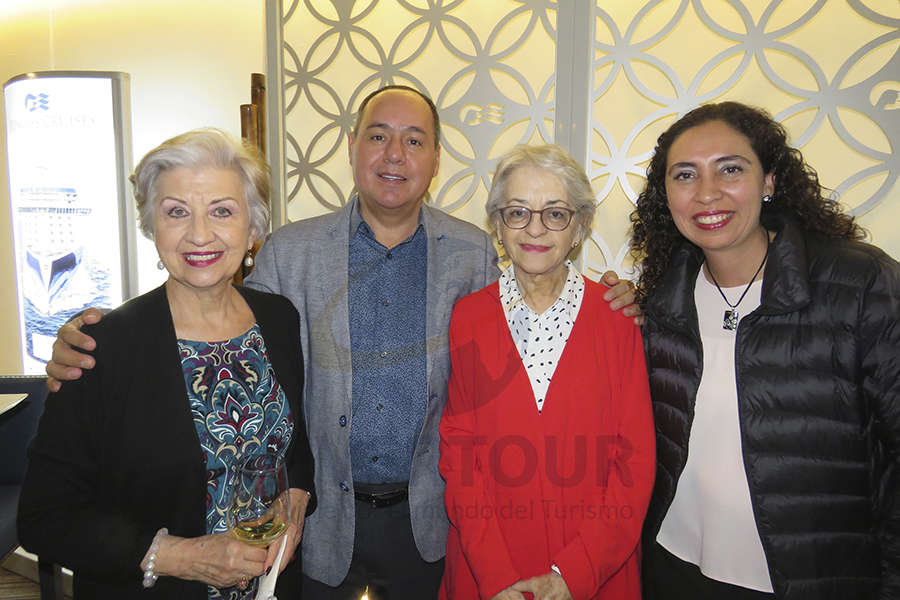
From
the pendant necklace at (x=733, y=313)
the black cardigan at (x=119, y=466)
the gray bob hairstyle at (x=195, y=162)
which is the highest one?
the gray bob hairstyle at (x=195, y=162)

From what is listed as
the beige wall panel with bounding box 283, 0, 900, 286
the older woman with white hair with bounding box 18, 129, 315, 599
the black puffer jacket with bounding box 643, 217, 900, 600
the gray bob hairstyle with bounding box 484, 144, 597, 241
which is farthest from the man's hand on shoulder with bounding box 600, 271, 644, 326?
the older woman with white hair with bounding box 18, 129, 315, 599

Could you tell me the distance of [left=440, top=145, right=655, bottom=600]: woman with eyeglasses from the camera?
1708 mm

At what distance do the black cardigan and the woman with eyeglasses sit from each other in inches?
30.5

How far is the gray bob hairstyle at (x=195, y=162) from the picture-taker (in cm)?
159

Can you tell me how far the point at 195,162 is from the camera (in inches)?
63.1

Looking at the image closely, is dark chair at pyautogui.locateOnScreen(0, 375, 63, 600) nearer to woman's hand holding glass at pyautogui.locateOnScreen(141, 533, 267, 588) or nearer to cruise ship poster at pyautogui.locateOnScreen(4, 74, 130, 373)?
cruise ship poster at pyautogui.locateOnScreen(4, 74, 130, 373)

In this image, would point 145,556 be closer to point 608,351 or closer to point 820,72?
point 608,351

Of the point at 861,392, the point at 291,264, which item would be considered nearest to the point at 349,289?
the point at 291,264

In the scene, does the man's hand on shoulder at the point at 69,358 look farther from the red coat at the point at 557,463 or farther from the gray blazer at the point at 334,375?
the red coat at the point at 557,463

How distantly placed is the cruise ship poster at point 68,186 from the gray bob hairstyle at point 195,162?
7.56 ft

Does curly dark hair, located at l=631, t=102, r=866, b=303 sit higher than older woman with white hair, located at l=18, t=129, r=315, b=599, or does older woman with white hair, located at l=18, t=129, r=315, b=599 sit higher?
curly dark hair, located at l=631, t=102, r=866, b=303

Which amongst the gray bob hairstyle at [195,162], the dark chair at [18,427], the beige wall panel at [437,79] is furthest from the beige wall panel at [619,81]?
the dark chair at [18,427]

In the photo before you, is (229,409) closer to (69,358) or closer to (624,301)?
(69,358)

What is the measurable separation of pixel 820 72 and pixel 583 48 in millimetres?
1009
